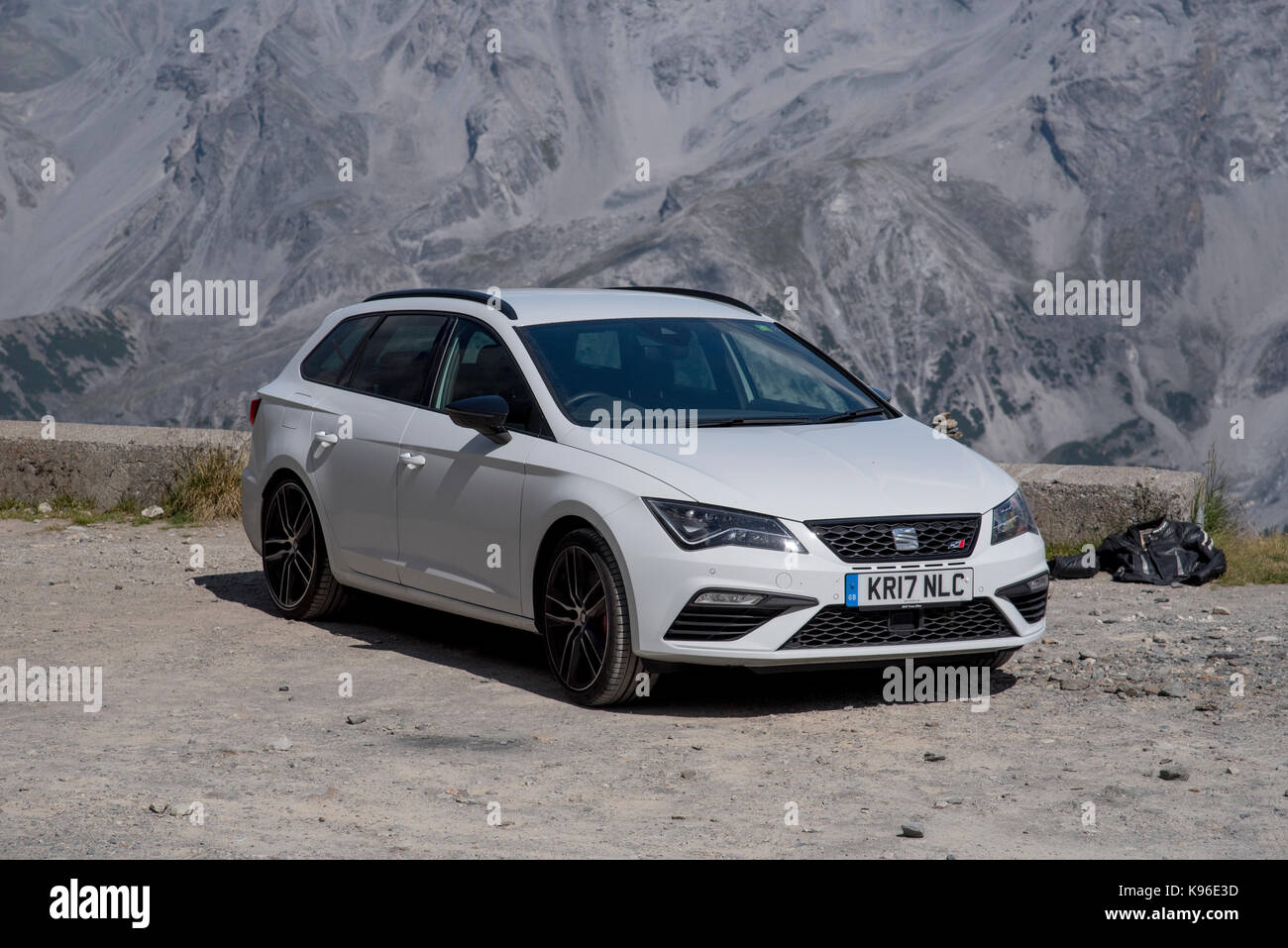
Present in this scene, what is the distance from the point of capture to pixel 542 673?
23.1 ft

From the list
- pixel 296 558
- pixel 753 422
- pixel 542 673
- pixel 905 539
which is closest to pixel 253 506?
pixel 296 558

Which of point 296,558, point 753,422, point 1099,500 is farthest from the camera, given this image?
point 1099,500

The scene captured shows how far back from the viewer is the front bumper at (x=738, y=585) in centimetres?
581

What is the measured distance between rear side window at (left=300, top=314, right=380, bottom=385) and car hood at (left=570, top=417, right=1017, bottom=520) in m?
2.18

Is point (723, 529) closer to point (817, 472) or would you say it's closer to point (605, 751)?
point (817, 472)

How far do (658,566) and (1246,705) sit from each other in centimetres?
246

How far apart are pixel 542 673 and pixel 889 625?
179cm

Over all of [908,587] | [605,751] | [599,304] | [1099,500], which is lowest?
[605,751]

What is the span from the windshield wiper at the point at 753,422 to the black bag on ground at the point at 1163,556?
3519mm

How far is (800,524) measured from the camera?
19.2ft
